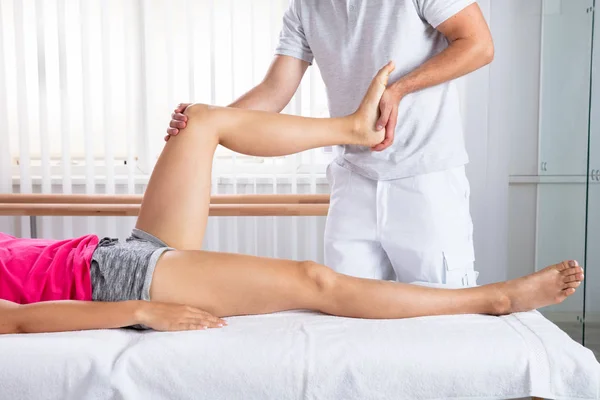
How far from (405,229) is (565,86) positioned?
1429mm

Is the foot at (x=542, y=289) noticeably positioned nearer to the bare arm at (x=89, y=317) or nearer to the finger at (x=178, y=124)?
the bare arm at (x=89, y=317)

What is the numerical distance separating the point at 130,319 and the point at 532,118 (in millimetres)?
2262

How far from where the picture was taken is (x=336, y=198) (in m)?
1.96

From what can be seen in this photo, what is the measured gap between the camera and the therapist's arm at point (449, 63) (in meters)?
1.77

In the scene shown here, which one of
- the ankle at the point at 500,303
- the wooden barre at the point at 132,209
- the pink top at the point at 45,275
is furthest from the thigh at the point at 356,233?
the wooden barre at the point at 132,209

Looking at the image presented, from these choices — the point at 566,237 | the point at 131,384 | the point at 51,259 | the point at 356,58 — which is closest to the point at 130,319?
the point at 131,384

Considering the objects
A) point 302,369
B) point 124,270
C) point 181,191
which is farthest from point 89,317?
point 302,369

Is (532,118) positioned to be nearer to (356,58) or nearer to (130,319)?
(356,58)

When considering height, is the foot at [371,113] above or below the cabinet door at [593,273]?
above

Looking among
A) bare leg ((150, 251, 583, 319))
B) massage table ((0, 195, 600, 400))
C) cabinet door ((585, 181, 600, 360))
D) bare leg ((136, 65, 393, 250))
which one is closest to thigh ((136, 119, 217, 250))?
bare leg ((136, 65, 393, 250))

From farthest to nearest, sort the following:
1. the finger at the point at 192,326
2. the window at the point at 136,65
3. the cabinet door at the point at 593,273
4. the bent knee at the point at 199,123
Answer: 1. the window at the point at 136,65
2. the cabinet door at the point at 593,273
3. the bent knee at the point at 199,123
4. the finger at the point at 192,326

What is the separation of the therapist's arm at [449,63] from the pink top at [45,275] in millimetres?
781

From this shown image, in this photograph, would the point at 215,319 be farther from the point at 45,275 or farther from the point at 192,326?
the point at 45,275

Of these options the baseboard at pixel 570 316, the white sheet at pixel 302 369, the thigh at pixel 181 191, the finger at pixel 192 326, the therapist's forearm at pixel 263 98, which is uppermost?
the therapist's forearm at pixel 263 98
